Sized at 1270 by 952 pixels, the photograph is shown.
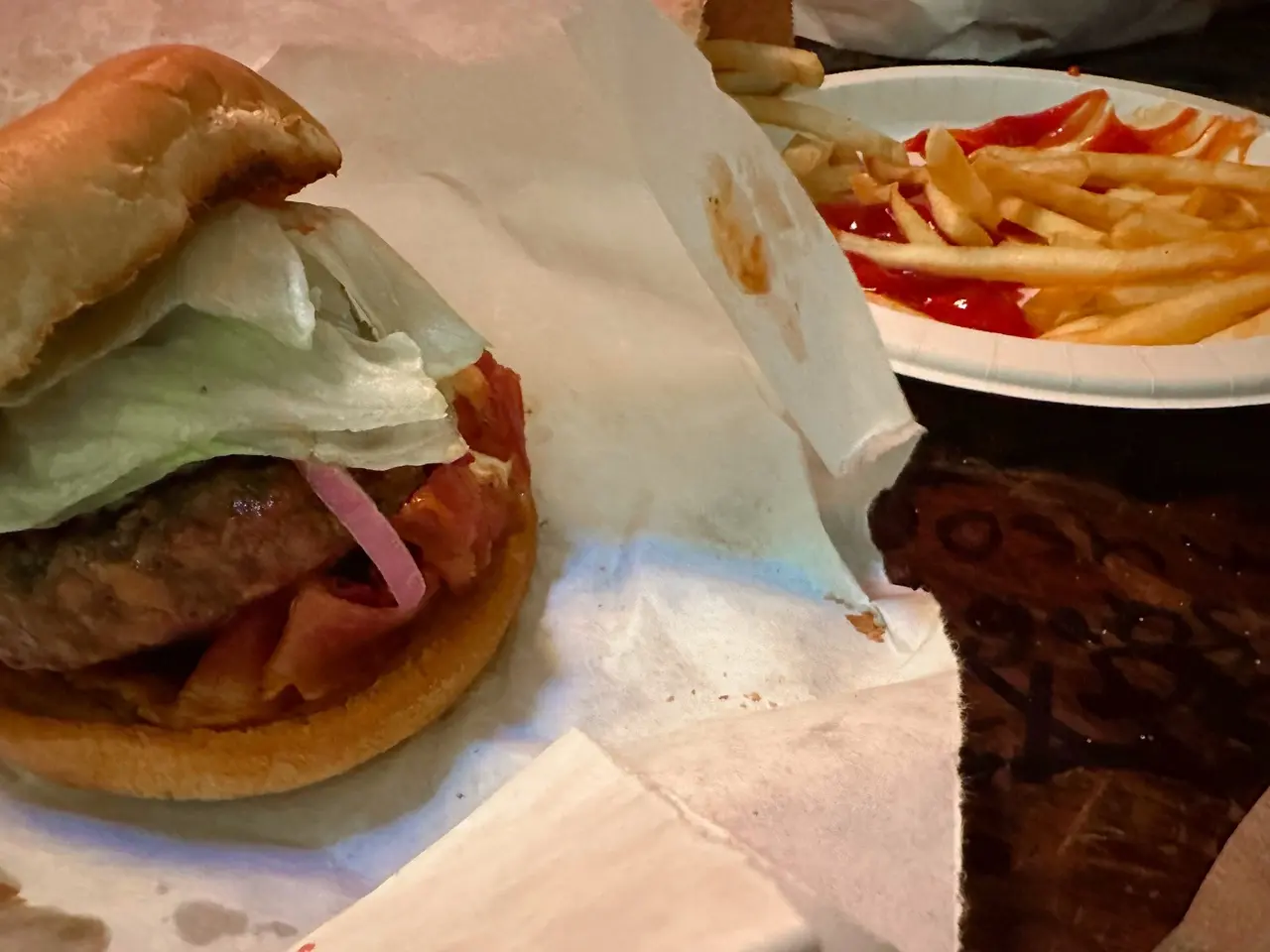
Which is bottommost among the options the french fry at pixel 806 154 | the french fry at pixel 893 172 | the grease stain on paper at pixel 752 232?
the french fry at pixel 893 172

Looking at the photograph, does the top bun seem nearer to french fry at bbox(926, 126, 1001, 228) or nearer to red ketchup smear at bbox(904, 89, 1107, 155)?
french fry at bbox(926, 126, 1001, 228)

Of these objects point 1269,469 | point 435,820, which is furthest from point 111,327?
point 1269,469

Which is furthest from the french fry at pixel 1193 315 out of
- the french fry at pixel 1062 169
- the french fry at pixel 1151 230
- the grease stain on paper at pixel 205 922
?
the grease stain on paper at pixel 205 922

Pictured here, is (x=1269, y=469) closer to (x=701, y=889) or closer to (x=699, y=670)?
(x=699, y=670)

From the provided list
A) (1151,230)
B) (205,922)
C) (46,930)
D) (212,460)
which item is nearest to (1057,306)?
(1151,230)

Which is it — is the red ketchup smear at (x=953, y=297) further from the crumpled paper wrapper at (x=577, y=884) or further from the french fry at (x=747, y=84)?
the crumpled paper wrapper at (x=577, y=884)

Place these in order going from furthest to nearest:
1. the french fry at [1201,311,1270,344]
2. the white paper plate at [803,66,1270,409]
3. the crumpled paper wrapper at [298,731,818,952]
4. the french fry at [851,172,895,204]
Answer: the french fry at [851,172,895,204]
the french fry at [1201,311,1270,344]
the white paper plate at [803,66,1270,409]
the crumpled paper wrapper at [298,731,818,952]

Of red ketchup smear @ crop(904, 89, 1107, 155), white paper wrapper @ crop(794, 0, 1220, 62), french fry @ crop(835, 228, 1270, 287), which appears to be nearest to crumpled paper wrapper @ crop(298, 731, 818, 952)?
french fry @ crop(835, 228, 1270, 287)

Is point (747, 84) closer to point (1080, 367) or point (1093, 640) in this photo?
point (1080, 367)
